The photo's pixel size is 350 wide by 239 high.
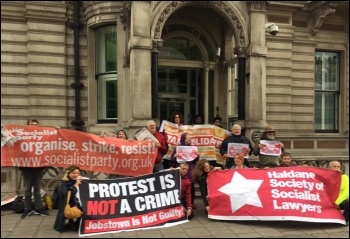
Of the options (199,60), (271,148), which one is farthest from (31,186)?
(199,60)

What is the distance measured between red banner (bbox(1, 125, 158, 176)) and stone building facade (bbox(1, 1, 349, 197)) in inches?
39.3

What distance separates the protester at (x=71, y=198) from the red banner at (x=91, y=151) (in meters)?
1.04

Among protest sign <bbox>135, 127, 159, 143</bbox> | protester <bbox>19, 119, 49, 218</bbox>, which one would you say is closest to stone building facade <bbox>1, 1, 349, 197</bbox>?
protester <bbox>19, 119, 49, 218</bbox>

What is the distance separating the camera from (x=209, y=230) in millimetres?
5977

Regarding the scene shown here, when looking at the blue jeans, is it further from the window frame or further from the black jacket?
the window frame

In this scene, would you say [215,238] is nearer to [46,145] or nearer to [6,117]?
[46,145]

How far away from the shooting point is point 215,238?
5598 millimetres

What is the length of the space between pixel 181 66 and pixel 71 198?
765cm

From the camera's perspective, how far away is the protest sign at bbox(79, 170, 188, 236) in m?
5.88

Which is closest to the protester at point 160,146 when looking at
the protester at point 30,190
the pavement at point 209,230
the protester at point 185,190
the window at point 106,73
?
the protester at point 185,190

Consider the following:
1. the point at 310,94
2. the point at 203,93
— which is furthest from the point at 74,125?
the point at 310,94

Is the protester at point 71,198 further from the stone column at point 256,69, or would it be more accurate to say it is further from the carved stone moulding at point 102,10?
the carved stone moulding at point 102,10

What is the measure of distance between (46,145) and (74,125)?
4.04 m

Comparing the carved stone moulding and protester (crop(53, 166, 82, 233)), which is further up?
the carved stone moulding
